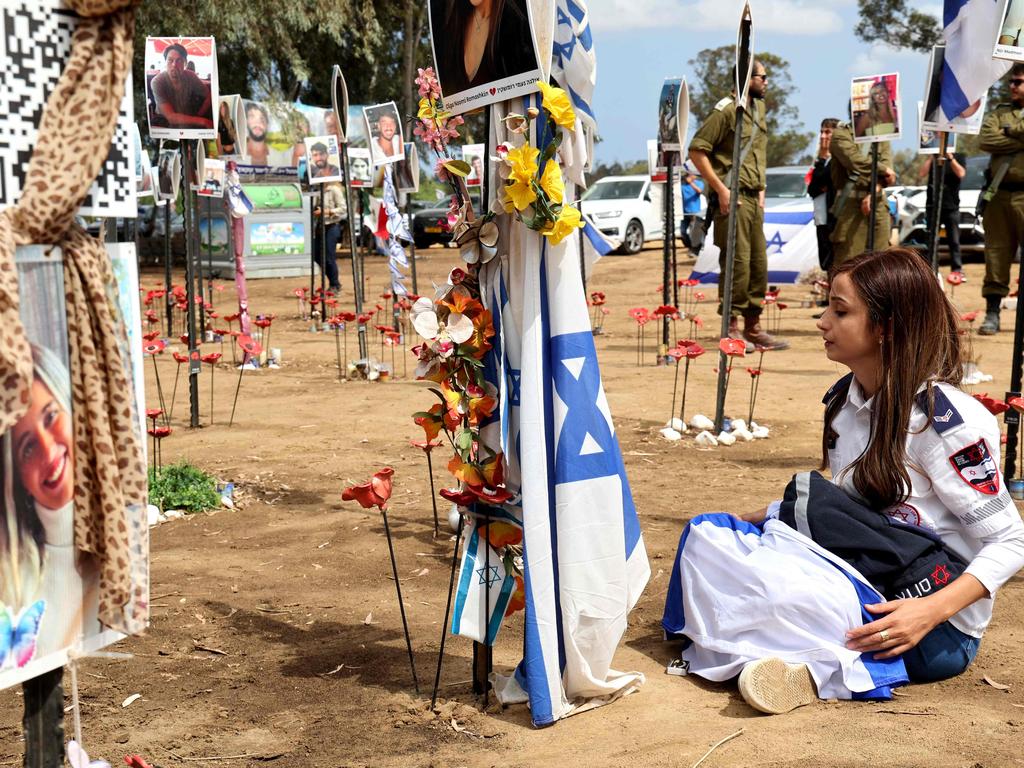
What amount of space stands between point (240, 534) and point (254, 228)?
18.4 metres

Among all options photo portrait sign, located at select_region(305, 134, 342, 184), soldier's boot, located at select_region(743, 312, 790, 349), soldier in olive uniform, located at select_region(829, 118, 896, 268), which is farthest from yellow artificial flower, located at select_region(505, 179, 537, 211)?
photo portrait sign, located at select_region(305, 134, 342, 184)

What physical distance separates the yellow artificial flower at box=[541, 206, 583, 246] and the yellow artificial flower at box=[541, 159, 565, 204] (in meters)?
0.04

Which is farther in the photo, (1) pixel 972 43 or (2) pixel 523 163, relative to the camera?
(1) pixel 972 43

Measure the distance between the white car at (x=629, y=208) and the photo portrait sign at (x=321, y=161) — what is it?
1019 centimetres

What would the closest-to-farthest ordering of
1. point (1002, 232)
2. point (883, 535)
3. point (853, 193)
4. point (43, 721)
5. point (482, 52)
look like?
point (43, 721)
point (482, 52)
point (883, 535)
point (1002, 232)
point (853, 193)

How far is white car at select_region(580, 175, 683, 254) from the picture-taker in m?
23.4

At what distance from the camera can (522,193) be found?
300cm

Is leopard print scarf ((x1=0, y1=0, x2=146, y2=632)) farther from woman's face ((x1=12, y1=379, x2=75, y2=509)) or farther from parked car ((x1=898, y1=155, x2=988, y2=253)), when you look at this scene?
parked car ((x1=898, y1=155, x2=988, y2=253))

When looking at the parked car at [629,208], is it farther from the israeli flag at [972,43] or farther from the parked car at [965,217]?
the israeli flag at [972,43]

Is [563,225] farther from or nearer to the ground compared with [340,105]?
nearer to the ground

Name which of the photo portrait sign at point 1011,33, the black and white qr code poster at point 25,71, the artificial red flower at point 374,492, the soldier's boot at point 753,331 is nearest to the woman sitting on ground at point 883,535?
the artificial red flower at point 374,492

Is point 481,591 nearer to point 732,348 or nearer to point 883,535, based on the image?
point 883,535

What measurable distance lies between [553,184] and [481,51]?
16.9 inches

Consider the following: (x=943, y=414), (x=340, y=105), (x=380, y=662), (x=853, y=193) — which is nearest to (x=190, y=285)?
(x=340, y=105)
